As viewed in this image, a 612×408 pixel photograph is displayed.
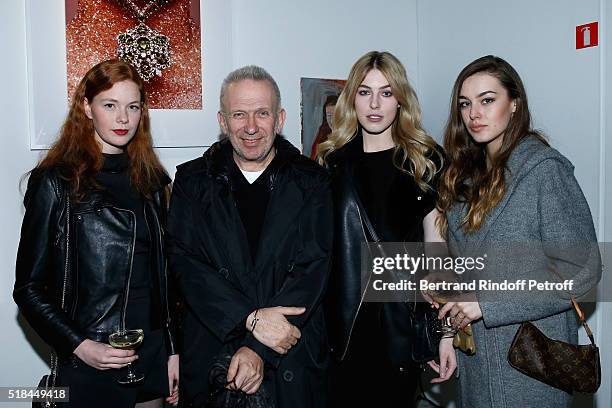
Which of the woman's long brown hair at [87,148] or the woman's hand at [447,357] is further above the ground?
the woman's long brown hair at [87,148]

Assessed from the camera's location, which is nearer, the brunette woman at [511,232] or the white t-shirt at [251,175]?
the brunette woman at [511,232]

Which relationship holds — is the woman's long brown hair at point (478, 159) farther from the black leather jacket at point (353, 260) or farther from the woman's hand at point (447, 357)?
the woman's hand at point (447, 357)

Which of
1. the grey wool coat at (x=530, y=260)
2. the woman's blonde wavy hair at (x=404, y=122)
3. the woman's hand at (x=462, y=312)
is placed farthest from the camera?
the woman's blonde wavy hair at (x=404, y=122)

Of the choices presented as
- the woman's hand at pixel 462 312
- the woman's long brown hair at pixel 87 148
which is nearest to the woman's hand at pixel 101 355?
the woman's long brown hair at pixel 87 148

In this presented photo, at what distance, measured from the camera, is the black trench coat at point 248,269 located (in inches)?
95.7

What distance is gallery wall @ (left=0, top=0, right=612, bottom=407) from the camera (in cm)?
320

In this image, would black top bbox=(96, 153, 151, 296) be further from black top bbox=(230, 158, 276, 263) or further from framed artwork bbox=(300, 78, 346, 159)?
framed artwork bbox=(300, 78, 346, 159)

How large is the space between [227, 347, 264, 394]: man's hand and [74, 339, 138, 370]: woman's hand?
42 cm

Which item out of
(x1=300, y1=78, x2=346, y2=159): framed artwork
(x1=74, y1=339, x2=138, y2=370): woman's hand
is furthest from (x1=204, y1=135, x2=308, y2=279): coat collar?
(x1=300, y1=78, x2=346, y2=159): framed artwork

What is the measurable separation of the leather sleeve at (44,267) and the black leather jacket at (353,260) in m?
1.06

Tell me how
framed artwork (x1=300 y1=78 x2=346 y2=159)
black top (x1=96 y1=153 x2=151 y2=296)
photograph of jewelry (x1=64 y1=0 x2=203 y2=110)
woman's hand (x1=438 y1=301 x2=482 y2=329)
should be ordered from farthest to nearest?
framed artwork (x1=300 y1=78 x2=346 y2=159) < photograph of jewelry (x1=64 y1=0 x2=203 y2=110) < black top (x1=96 y1=153 x2=151 y2=296) < woman's hand (x1=438 y1=301 x2=482 y2=329)

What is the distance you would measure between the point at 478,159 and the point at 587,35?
115 centimetres

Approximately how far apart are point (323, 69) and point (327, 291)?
6.56 feet

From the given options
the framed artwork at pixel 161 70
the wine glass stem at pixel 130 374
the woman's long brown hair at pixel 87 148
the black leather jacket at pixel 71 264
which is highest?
the framed artwork at pixel 161 70
